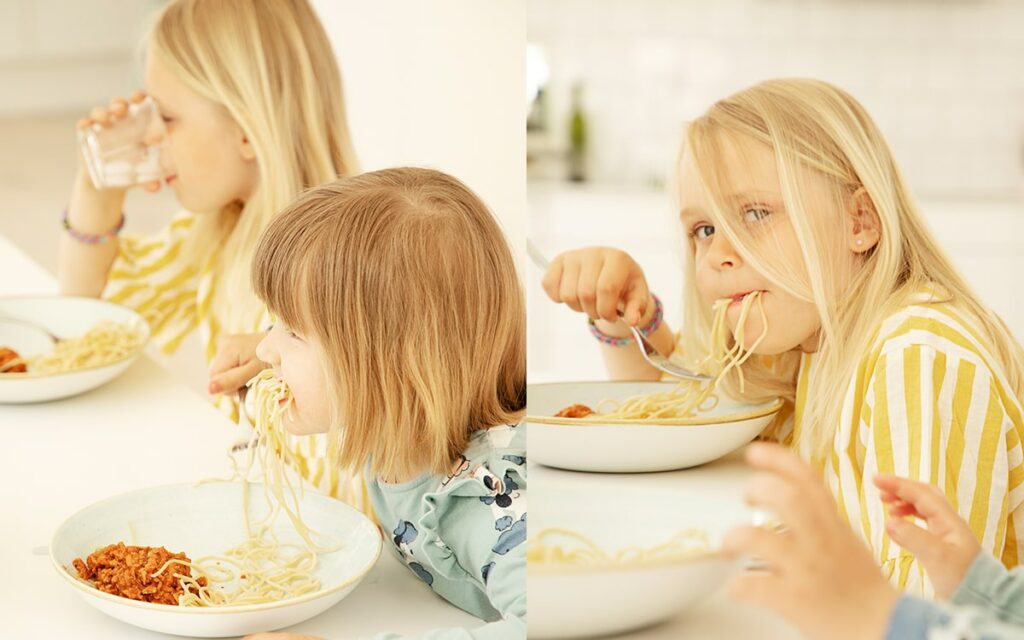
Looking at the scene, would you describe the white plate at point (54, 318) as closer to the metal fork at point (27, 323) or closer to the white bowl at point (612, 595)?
the metal fork at point (27, 323)

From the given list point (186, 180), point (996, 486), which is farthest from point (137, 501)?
point (996, 486)

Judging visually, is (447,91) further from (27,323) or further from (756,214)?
(27,323)

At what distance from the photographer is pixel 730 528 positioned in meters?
0.41

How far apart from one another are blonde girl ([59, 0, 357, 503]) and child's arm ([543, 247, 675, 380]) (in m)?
0.40

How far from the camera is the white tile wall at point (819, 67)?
66 cm

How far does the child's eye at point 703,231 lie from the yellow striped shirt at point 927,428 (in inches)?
4.5

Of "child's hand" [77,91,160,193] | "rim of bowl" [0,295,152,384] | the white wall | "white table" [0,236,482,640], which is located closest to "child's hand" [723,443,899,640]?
the white wall

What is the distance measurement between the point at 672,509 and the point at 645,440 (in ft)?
0.27

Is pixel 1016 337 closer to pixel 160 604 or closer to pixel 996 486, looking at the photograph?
pixel 996 486

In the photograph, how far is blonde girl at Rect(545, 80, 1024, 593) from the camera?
527mm

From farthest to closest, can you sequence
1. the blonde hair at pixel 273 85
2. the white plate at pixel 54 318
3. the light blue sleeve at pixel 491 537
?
1. the white plate at pixel 54 318
2. the blonde hair at pixel 273 85
3. the light blue sleeve at pixel 491 537

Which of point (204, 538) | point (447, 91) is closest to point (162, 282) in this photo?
point (204, 538)

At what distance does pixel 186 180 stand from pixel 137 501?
45 centimetres

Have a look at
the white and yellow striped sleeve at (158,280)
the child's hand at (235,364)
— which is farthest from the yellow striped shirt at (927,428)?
the white and yellow striped sleeve at (158,280)
